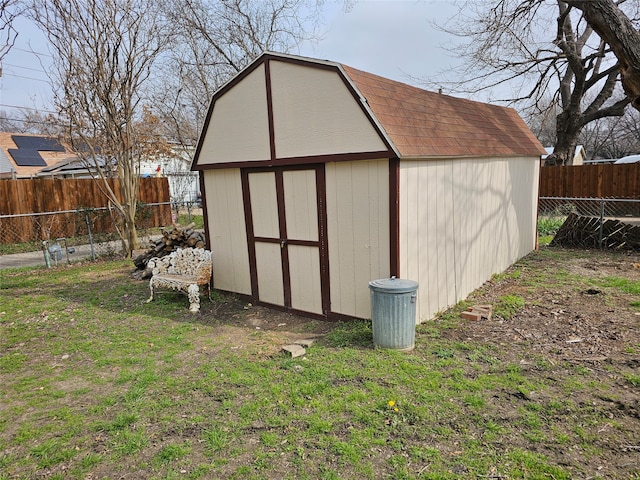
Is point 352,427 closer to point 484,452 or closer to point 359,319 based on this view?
point 484,452

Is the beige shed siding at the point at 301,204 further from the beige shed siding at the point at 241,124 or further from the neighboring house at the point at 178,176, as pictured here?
the neighboring house at the point at 178,176

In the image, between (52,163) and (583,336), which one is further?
(52,163)

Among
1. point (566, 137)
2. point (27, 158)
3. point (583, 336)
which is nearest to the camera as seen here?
point (583, 336)

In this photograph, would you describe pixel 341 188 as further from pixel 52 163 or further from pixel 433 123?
pixel 52 163

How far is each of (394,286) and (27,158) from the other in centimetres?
3098

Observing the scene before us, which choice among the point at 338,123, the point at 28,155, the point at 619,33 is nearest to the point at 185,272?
the point at 338,123

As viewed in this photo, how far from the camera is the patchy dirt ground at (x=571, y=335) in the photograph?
3.18m

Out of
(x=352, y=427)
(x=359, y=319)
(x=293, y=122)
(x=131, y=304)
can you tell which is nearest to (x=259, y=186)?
(x=293, y=122)

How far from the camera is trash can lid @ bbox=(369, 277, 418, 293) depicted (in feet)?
15.3

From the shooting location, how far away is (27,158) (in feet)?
90.2

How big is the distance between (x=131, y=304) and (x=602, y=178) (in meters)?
17.7

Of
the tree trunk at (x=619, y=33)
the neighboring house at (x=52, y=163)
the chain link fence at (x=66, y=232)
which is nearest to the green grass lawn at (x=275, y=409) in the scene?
the tree trunk at (x=619, y=33)

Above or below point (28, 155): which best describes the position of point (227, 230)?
below

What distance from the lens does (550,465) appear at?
2898 mm
